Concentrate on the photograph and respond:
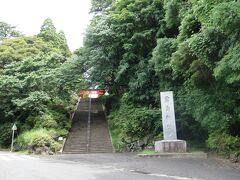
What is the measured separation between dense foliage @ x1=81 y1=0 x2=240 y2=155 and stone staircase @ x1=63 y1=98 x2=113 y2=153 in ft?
6.38

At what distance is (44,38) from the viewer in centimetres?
4912

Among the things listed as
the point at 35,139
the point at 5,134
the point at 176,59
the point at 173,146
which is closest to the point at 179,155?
the point at 173,146

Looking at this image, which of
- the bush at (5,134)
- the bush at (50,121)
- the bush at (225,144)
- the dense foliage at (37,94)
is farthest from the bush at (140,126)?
the bush at (5,134)

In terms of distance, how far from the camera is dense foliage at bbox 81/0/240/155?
44.9 feet

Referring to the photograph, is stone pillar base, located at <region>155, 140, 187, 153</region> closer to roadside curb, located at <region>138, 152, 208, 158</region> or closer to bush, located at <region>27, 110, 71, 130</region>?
roadside curb, located at <region>138, 152, 208, 158</region>

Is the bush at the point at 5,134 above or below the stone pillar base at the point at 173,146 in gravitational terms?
above

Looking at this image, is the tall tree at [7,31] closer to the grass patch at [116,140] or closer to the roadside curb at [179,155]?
the grass patch at [116,140]

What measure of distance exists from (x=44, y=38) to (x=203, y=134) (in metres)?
32.6

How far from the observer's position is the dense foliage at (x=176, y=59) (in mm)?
13680

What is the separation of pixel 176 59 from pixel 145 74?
781 centimetres

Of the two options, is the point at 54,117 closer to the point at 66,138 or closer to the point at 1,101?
the point at 66,138

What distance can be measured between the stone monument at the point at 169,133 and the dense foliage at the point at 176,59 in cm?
100

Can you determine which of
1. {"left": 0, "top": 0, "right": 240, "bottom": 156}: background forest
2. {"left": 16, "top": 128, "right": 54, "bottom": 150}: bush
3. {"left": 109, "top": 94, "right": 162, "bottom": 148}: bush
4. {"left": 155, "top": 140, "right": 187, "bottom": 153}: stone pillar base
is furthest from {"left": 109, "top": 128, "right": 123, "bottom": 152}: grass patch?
{"left": 155, "top": 140, "right": 187, "bottom": 153}: stone pillar base

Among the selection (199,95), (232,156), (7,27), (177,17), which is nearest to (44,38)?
(7,27)
